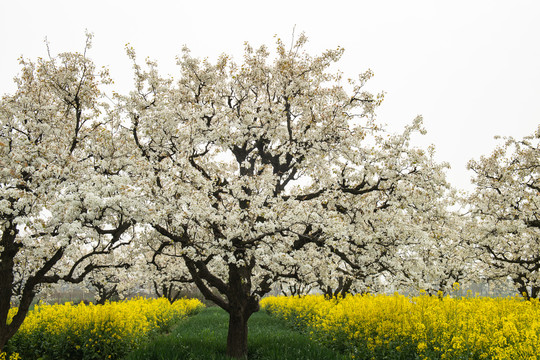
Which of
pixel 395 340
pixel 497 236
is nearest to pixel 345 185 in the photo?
pixel 395 340

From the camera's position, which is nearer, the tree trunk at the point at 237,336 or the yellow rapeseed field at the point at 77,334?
the tree trunk at the point at 237,336

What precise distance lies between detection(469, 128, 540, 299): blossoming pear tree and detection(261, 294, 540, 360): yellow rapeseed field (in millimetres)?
3612

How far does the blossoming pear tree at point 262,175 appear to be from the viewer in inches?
399

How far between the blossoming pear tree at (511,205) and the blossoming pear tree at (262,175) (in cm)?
685

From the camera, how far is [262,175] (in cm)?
1220

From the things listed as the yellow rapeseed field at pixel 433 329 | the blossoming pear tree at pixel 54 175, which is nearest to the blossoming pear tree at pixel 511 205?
the yellow rapeseed field at pixel 433 329

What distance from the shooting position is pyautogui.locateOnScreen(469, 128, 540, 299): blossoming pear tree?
50.6ft

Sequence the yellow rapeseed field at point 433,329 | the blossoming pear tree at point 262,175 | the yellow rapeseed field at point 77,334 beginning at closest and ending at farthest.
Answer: the yellow rapeseed field at point 433,329 → the blossoming pear tree at point 262,175 → the yellow rapeseed field at point 77,334

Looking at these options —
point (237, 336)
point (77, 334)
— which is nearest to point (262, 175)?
point (237, 336)

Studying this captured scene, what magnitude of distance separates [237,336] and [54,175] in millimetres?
7733

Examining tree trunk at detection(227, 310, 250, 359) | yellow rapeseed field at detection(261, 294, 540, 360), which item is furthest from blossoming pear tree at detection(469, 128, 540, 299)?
tree trunk at detection(227, 310, 250, 359)

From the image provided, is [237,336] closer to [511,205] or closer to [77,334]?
[77,334]

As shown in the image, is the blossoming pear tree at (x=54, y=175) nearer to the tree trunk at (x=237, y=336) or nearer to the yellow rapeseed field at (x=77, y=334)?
the yellow rapeseed field at (x=77, y=334)

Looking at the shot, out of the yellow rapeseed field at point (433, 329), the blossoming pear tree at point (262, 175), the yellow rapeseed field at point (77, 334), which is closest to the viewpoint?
the yellow rapeseed field at point (433, 329)
